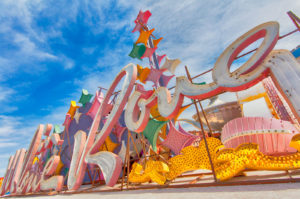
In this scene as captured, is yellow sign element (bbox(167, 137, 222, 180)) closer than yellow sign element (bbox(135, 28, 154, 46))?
Yes

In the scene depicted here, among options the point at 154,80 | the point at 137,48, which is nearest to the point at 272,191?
the point at 154,80

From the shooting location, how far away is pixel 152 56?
40.1 feet

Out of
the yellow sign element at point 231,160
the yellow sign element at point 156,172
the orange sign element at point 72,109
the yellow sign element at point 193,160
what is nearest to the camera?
the yellow sign element at point 231,160

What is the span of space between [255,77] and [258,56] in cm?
54

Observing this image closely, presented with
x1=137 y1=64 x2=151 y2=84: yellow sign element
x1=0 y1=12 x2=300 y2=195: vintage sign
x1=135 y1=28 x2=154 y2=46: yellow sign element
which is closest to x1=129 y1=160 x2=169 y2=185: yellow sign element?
x1=0 y1=12 x2=300 y2=195: vintage sign

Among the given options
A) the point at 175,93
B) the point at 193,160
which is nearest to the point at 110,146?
the point at 193,160

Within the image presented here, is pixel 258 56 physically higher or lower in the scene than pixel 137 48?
lower

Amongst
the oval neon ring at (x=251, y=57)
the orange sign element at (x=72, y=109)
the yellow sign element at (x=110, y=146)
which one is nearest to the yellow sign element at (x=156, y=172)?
the oval neon ring at (x=251, y=57)

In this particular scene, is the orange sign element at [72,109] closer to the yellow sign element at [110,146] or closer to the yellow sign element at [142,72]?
the yellow sign element at [110,146]

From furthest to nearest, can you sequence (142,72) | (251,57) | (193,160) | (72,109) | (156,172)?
(72,109), (142,72), (156,172), (193,160), (251,57)

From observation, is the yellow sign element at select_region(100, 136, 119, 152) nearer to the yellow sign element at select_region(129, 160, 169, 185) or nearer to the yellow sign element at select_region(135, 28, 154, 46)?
the yellow sign element at select_region(129, 160, 169, 185)

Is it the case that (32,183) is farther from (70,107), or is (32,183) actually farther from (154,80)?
(154,80)

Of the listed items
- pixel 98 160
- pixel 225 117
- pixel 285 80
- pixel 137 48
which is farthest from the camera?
pixel 225 117

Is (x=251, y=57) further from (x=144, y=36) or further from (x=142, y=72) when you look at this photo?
(x=144, y=36)
